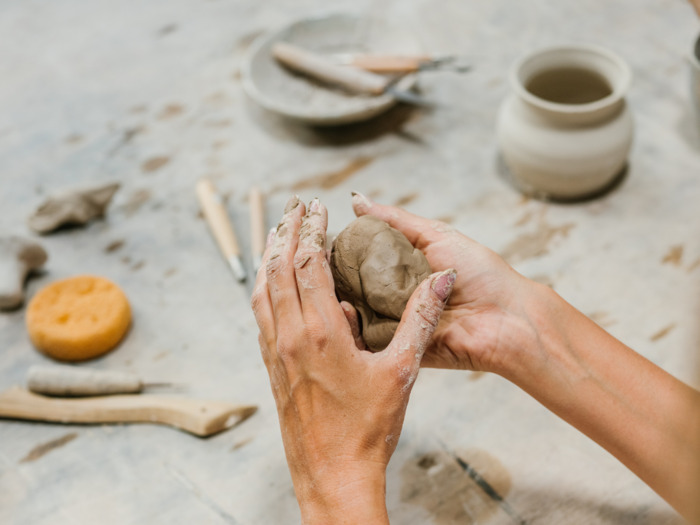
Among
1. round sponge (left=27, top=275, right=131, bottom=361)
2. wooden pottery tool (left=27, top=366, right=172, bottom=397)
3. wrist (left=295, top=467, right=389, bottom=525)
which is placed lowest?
wooden pottery tool (left=27, top=366, right=172, bottom=397)

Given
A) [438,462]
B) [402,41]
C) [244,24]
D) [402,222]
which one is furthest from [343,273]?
[244,24]

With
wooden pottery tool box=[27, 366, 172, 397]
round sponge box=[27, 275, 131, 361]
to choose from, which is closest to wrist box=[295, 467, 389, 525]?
wooden pottery tool box=[27, 366, 172, 397]

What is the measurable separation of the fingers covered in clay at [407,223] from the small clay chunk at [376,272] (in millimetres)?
83

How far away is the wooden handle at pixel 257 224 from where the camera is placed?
1.80 metres

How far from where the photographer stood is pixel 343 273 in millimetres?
1317

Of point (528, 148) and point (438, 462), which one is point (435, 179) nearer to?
point (528, 148)

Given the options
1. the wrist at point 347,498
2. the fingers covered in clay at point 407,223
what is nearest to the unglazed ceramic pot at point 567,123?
the fingers covered in clay at point 407,223

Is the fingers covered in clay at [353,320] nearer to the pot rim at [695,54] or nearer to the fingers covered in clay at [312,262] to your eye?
the fingers covered in clay at [312,262]

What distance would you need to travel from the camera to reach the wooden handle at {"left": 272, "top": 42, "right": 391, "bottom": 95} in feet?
6.98

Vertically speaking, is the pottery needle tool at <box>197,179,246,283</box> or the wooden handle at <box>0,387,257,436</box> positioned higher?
the pottery needle tool at <box>197,179,246,283</box>

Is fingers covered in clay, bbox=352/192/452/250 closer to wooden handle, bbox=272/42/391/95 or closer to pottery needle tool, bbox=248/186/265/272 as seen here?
pottery needle tool, bbox=248/186/265/272

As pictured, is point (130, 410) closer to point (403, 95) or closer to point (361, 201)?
point (361, 201)

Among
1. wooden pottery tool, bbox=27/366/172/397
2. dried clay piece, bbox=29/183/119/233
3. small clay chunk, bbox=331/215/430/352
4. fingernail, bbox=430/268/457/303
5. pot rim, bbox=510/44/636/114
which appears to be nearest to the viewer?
fingernail, bbox=430/268/457/303

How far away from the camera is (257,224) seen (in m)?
1.85
